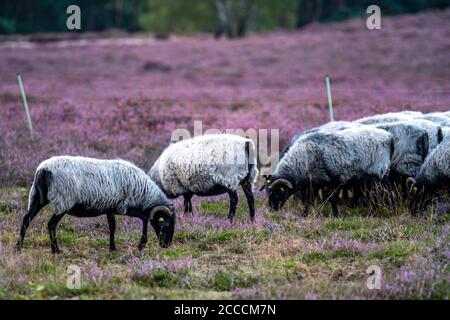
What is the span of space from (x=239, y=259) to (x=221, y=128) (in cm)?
922

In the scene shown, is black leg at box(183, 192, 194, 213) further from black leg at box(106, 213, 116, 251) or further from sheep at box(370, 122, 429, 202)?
sheep at box(370, 122, 429, 202)

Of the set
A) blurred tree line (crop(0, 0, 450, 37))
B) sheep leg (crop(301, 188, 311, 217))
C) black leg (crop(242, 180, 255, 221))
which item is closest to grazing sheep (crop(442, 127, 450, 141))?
sheep leg (crop(301, 188, 311, 217))

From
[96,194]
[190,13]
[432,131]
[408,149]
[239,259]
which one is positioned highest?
[190,13]

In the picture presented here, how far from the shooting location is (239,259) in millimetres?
8445

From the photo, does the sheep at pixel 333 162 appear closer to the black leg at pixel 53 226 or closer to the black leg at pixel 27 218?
the black leg at pixel 53 226

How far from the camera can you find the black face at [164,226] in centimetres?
909

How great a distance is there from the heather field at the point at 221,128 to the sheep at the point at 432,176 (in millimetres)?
306

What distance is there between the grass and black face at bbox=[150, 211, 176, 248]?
0.14 meters

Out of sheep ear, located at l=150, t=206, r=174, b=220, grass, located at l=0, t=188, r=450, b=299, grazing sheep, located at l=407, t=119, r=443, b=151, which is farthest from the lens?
grazing sheep, located at l=407, t=119, r=443, b=151

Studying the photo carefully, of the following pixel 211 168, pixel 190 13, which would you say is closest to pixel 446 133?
pixel 211 168

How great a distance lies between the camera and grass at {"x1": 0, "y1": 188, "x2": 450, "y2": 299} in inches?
277

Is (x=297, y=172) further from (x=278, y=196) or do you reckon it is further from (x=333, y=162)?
(x=333, y=162)

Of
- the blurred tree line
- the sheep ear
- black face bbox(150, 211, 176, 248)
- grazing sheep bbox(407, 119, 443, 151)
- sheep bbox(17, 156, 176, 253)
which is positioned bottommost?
black face bbox(150, 211, 176, 248)

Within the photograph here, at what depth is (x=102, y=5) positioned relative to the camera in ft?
220
